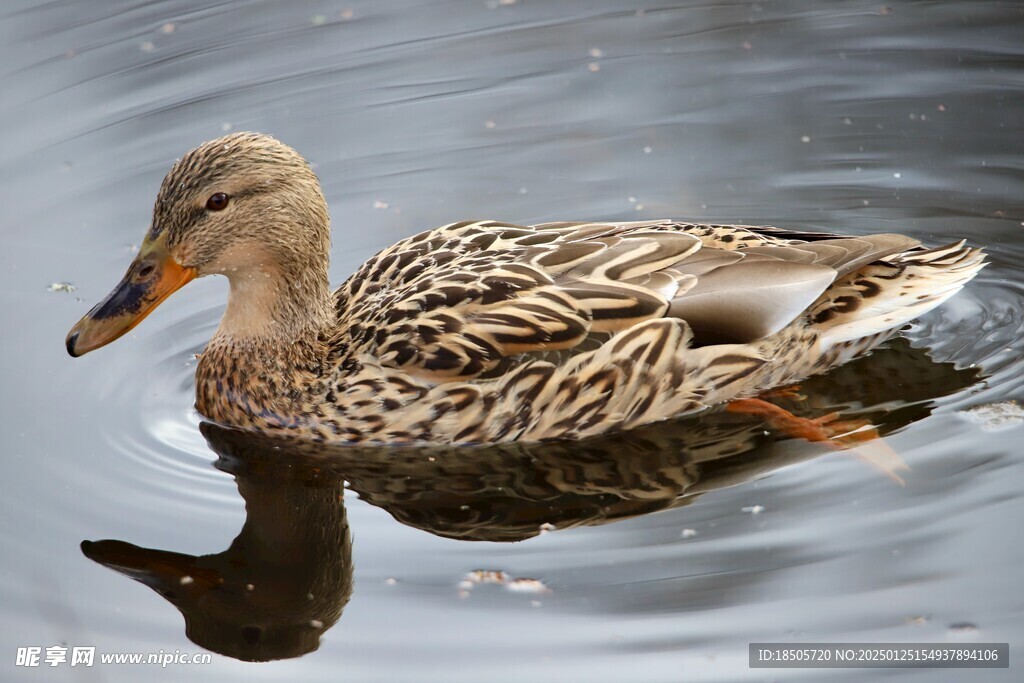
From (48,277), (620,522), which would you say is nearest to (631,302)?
(620,522)

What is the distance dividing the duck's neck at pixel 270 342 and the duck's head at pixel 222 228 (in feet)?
0.08

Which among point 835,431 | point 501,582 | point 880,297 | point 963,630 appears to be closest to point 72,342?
point 501,582

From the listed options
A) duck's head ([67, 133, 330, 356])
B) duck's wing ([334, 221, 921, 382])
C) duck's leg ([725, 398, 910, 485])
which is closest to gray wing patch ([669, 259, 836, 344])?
duck's wing ([334, 221, 921, 382])

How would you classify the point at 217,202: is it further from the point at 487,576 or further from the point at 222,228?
the point at 487,576

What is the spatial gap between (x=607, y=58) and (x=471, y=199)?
2.21 meters

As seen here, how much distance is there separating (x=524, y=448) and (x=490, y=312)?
77 cm

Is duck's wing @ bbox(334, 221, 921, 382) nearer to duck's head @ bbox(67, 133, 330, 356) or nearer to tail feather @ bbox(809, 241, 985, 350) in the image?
tail feather @ bbox(809, 241, 985, 350)

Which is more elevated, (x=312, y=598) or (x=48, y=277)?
(x=48, y=277)

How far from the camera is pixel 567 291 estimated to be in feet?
24.2

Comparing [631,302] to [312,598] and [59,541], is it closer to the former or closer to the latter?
[312,598]

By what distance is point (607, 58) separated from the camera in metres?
11.3

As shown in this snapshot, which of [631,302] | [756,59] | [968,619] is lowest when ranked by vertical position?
[968,619]

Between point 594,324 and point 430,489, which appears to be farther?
point 594,324

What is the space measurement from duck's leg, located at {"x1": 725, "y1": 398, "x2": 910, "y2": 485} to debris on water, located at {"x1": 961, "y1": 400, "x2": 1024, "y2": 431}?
539 millimetres
